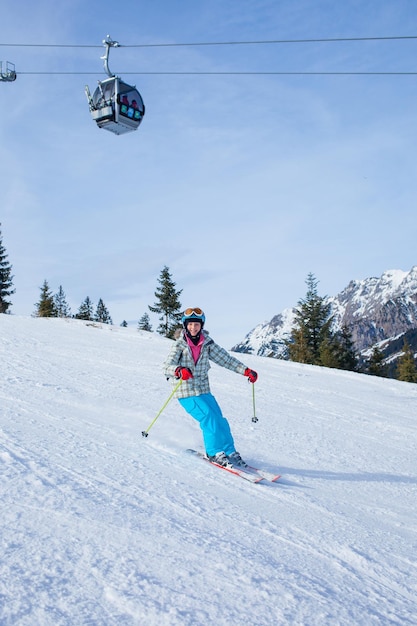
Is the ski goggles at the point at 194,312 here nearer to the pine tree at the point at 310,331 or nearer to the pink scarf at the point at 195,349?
the pink scarf at the point at 195,349

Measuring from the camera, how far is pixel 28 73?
20.5m

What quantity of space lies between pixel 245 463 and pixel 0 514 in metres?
3.08

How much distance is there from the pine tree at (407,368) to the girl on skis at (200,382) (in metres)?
46.6

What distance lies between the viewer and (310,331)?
157 feet

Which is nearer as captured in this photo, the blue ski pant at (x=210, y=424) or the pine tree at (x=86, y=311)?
the blue ski pant at (x=210, y=424)

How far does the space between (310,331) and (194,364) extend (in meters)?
42.9

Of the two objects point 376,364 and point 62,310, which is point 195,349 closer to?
point 376,364

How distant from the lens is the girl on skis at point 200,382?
5.67m

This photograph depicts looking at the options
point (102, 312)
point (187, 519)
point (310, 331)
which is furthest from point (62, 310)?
point (187, 519)

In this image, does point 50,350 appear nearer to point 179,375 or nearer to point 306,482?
point 179,375

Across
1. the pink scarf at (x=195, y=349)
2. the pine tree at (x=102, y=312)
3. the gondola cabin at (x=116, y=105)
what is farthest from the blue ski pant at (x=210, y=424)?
the pine tree at (x=102, y=312)

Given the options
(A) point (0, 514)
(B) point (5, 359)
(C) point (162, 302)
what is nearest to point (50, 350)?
(B) point (5, 359)

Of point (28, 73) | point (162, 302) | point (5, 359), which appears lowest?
point (5, 359)

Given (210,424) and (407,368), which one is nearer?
(210,424)
